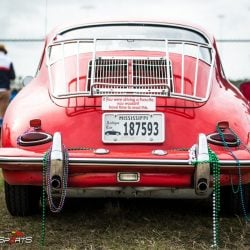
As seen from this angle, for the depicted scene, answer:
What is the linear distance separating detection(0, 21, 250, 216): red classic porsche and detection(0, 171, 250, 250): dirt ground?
174 mm

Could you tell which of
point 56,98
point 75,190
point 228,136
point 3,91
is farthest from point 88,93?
point 3,91

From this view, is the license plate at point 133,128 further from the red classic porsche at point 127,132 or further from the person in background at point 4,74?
the person in background at point 4,74

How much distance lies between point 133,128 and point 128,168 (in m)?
0.30

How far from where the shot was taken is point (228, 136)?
13.4 ft

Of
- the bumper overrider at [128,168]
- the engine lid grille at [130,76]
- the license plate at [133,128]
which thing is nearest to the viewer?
the bumper overrider at [128,168]

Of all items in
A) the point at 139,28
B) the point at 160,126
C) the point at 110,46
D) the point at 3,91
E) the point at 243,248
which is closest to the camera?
the point at 243,248

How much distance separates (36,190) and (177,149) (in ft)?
3.69

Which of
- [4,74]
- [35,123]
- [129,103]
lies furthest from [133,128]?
[4,74]

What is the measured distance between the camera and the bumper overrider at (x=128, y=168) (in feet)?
12.6

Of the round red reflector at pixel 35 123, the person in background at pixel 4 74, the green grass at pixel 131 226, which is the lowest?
the person in background at pixel 4 74

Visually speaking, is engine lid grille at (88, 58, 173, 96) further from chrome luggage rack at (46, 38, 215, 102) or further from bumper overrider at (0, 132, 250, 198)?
bumper overrider at (0, 132, 250, 198)

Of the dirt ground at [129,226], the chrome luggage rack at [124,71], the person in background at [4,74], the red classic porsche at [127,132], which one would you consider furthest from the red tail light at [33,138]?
the person in background at [4,74]

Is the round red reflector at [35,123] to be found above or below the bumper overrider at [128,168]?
above

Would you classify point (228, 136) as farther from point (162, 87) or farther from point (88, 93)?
point (88, 93)
